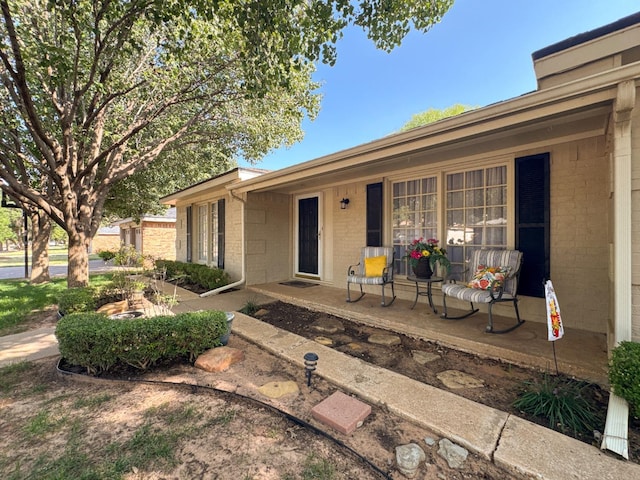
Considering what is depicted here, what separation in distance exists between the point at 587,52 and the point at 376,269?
3595 millimetres

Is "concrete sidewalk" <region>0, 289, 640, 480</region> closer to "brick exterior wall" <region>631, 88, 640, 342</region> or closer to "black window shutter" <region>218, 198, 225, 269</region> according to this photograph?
"brick exterior wall" <region>631, 88, 640, 342</region>

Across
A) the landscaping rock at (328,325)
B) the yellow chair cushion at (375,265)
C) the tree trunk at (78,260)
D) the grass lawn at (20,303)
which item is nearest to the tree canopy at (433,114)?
the yellow chair cushion at (375,265)

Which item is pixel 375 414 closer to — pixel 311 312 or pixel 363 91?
pixel 311 312

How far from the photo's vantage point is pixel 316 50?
11.2 ft

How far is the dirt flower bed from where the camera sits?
6.75 ft

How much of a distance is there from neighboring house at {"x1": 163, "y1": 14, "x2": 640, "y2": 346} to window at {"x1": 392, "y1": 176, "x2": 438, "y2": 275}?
19 millimetres

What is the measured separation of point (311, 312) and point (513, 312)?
2.96 meters

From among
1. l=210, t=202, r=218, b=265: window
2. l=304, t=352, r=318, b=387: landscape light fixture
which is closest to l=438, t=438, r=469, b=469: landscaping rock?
l=304, t=352, r=318, b=387: landscape light fixture

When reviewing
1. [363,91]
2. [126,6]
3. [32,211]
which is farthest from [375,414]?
[363,91]

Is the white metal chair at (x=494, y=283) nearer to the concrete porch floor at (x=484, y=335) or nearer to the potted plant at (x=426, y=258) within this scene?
the concrete porch floor at (x=484, y=335)

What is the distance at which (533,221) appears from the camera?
363 cm

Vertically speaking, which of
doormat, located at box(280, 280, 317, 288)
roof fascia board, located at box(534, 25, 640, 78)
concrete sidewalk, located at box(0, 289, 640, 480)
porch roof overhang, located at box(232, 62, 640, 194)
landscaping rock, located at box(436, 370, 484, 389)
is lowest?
landscaping rock, located at box(436, 370, 484, 389)

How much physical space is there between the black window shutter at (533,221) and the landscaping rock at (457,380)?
5.88 feet

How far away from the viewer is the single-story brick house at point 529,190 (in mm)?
2102
